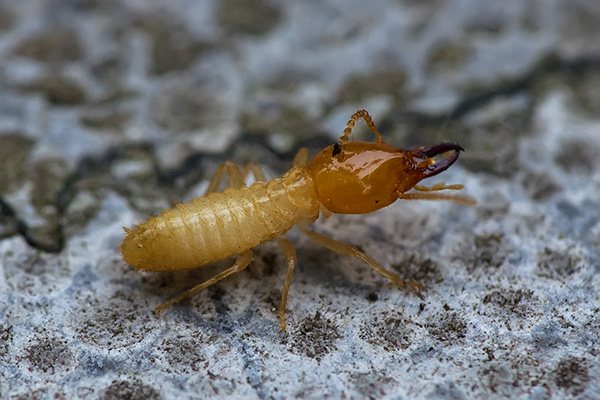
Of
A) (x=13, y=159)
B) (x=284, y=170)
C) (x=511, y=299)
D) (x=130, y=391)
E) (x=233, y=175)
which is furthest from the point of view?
(x=284, y=170)

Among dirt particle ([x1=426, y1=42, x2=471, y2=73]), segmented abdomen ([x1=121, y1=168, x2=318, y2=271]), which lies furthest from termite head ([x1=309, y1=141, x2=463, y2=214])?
dirt particle ([x1=426, y1=42, x2=471, y2=73])

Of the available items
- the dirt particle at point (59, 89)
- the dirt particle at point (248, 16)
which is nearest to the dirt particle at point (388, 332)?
the dirt particle at point (248, 16)

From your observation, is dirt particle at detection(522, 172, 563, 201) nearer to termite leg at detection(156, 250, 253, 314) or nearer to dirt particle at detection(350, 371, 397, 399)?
dirt particle at detection(350, 371, 397, 399)

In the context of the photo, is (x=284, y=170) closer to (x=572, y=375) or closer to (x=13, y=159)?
(x=13, y=159)

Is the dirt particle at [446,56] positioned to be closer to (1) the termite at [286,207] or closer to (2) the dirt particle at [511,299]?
(1) the termite at [286,207]

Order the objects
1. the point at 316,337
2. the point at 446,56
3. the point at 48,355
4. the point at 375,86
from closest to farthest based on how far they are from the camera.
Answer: the point at 48,355, the point at 316,337, the point at 375,86, the point at 446,56

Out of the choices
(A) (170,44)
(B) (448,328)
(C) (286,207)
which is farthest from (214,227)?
(A) (170,44)
